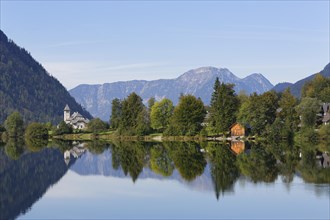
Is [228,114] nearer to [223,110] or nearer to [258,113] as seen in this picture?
[223,110]

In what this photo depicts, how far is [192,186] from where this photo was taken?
143ft

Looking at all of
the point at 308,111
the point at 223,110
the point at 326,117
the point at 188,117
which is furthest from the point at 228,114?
the point at 326,117

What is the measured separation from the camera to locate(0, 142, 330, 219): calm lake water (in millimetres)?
33000

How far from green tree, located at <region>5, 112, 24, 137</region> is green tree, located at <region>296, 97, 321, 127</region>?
77.4m

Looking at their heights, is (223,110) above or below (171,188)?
above

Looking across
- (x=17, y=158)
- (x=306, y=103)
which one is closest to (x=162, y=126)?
(x=306, y=103)

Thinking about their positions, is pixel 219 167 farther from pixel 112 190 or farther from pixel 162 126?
pixel 162 126

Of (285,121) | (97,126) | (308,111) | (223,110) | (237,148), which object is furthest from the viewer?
(97,126)

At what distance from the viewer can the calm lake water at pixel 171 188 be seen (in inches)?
1299

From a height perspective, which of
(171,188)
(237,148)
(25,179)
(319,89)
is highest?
(319,89)

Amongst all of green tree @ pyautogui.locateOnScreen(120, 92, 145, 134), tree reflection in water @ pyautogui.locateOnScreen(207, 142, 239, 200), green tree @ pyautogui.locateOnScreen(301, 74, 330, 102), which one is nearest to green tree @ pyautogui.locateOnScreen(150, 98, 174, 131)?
green tree @ pyautogui.locateOnScreen(120, 92, 145, 134)

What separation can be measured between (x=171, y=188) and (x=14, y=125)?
112573 mm

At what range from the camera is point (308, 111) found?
10456 centimetres

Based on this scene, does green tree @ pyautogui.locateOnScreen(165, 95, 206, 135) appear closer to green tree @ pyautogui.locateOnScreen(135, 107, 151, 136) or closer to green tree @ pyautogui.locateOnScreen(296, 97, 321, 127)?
green tree @ pyautogui.locateOnScreen(135, 107, 151, 136)
